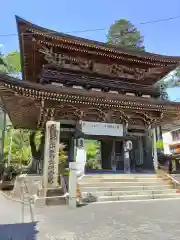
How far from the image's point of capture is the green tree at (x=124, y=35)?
42.9 metres

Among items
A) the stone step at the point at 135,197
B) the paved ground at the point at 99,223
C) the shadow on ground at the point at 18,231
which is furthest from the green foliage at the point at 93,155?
the shadow on ground at the point at 18,231

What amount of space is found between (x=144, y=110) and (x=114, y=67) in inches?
168

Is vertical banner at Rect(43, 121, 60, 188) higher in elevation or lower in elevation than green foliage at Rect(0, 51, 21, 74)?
lower

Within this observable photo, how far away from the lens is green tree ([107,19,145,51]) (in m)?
→ 42.9

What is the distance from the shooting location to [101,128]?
14062 millimetres

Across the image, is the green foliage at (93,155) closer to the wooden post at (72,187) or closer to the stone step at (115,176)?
the stone step at (115,176)

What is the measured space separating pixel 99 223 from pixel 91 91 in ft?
26.5

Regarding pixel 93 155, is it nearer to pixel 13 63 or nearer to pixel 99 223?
pixel 13 63

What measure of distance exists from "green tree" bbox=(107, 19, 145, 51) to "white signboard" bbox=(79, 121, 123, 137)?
3204 cm

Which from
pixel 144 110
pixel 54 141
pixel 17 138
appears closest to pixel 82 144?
pixel 54 141

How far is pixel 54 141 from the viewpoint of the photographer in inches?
455

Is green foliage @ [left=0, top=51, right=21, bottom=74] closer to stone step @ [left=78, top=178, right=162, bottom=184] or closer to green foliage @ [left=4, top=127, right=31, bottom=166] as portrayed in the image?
green foliage @ [left=4, top=127, right=31, bottom=166]

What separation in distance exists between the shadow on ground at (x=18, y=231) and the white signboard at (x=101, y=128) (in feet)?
25.3

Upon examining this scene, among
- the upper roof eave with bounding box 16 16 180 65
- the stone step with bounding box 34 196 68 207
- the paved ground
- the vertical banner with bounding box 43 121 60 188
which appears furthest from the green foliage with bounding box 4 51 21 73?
the paved ground
